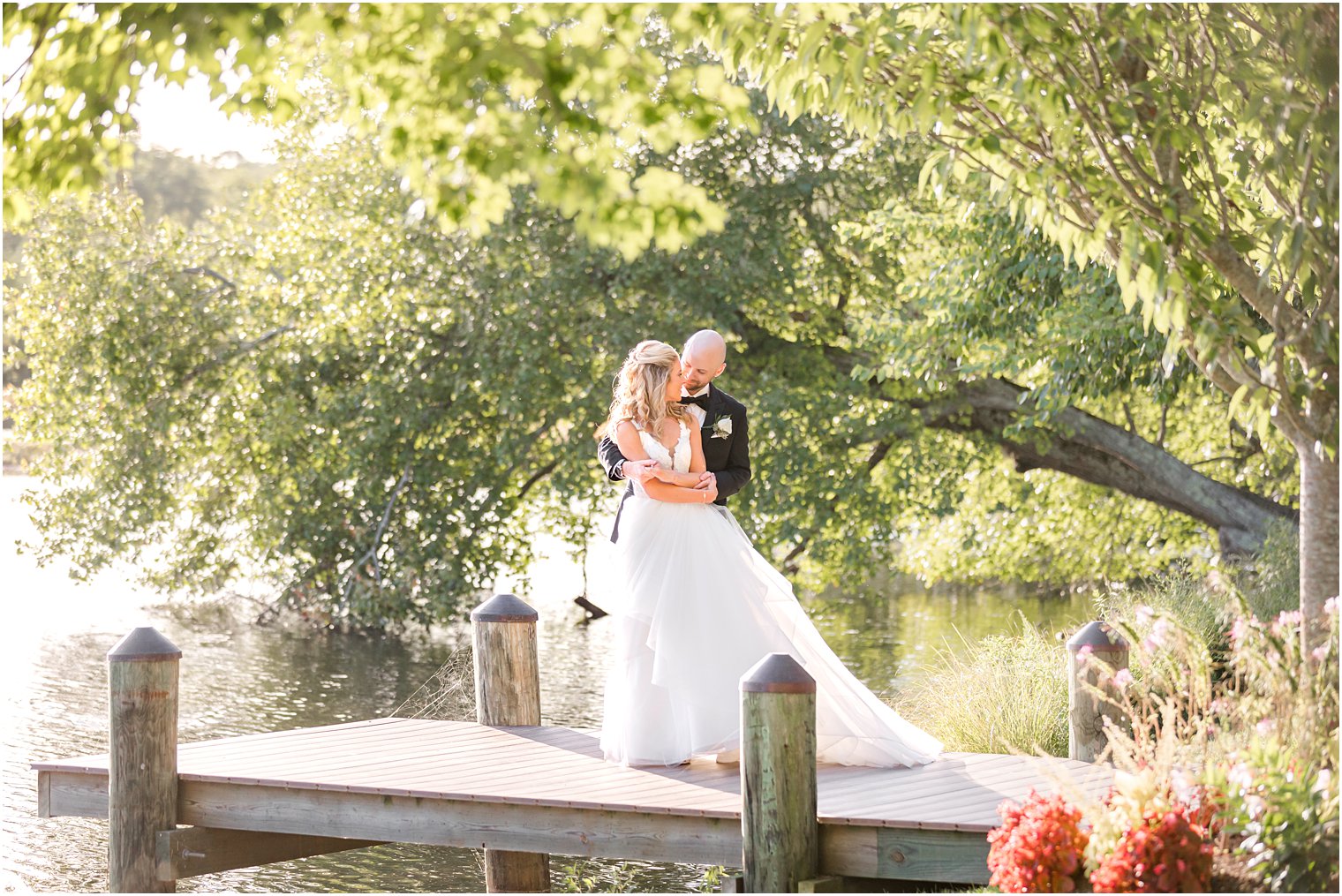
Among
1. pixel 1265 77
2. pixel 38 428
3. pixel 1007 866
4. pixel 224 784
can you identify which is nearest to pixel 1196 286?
pixel 1265 77

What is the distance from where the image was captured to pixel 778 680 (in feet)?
20.9

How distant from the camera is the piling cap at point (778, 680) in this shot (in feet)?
20.8

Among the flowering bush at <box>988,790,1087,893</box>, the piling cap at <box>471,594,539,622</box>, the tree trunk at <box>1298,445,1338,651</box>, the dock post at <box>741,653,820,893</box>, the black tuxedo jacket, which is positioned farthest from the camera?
the piling cap at <box>471,594,539,622</box>

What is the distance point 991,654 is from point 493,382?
24.4ft

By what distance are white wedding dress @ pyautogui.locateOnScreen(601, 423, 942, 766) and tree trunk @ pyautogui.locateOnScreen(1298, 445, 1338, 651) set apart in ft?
7.56

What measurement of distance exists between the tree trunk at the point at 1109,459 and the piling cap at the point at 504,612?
8.64 meters

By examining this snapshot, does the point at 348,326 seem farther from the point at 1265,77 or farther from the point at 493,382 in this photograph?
the point at 1265,77

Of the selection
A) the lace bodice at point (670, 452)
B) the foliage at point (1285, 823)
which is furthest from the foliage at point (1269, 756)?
the lace bodice at point (670, 452)

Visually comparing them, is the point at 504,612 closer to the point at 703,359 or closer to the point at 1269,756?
the point at 703,359

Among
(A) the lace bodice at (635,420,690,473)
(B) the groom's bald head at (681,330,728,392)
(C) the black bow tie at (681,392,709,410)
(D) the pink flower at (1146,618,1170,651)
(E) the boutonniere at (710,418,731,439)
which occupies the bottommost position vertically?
(D) the pink flower at (1146,618,1170,651)

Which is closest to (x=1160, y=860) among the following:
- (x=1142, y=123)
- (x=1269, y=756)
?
(x=1269, y=756)

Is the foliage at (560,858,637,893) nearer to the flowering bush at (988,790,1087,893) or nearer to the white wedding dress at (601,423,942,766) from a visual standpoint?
the white wedding dress at (601,423,942,766)

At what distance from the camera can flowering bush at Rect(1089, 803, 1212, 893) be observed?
5203 millimetres

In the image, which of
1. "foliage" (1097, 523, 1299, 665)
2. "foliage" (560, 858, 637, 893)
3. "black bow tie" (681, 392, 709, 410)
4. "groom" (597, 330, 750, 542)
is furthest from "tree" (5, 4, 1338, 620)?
"foliage" (560, 858, 637, 893)
